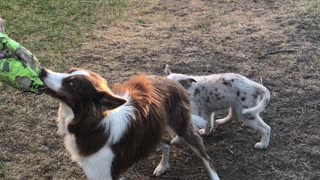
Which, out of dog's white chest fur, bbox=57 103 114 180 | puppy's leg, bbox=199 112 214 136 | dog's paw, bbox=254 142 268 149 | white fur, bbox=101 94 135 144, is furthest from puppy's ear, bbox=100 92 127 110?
dog's paw, bbox=254 142 268 149

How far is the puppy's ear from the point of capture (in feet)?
12.1

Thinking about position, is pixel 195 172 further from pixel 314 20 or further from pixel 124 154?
pixel 314 20

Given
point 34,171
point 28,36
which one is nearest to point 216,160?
point 34,171

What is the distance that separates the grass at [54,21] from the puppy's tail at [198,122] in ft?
7.90

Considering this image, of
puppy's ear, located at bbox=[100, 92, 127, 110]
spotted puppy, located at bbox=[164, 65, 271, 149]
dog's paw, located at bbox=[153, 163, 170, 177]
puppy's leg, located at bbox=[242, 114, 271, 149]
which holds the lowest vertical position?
dog's paw, located at bbox=[153, 163, 170, 177]

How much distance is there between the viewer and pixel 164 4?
9141mm

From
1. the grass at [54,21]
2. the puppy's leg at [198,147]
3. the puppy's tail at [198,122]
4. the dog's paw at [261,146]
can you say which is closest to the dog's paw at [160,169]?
the puppy's leg at [198,147]

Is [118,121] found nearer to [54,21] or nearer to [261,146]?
[261,146]

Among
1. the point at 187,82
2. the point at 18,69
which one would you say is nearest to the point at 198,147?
the point at 187,82

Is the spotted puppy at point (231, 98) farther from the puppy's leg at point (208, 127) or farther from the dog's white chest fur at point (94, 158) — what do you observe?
the dog's white chest fur at point (94, 158)

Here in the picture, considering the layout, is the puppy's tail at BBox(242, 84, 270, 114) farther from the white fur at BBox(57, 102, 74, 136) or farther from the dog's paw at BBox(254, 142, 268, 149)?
the white fur at BBox(57, 102, 74, 136)

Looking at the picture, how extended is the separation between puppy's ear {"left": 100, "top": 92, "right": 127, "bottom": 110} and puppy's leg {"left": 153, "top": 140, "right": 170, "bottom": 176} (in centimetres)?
111

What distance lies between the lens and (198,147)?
4.61 meters

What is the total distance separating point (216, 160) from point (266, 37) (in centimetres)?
317
